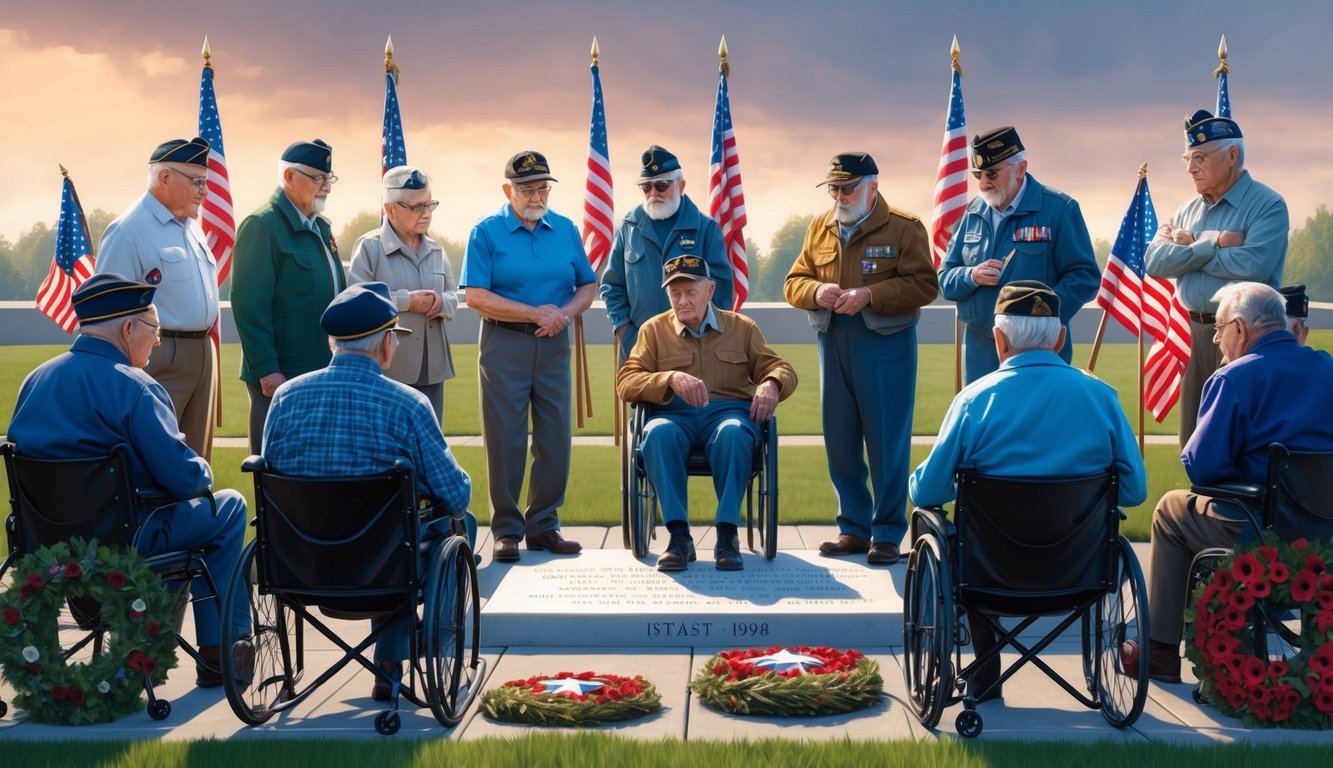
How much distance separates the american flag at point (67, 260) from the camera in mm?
12391

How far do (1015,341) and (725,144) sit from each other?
20.7 feet

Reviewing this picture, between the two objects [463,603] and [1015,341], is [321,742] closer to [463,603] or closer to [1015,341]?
[463,603]

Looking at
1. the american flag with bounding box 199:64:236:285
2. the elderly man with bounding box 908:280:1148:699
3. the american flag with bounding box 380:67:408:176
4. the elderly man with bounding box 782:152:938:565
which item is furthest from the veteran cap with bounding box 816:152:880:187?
the american flag with bounding box 199:64:236:285

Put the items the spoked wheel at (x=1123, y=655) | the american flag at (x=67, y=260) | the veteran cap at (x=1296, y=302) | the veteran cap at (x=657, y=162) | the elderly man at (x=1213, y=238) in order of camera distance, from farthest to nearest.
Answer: the american flag at (x=67, y=260), the veteran cap at (x=657, y=162), the elderly man at (x=1213, y=238), the veteran cap at (x=1296, y=302), the spoked wheel at (x=1123, y=655)

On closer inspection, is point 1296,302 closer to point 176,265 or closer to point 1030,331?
point 1030,331

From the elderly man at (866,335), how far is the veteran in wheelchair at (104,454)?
3139 millimetres

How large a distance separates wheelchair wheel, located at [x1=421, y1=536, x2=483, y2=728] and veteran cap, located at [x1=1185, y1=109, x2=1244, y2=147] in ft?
14.5

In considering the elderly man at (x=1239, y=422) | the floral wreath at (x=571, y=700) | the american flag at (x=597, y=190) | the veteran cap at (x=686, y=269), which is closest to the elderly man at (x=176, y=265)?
the veteran cap at (x=686, y=269)

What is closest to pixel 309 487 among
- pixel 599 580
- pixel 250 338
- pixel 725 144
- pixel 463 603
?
pixel 463 603

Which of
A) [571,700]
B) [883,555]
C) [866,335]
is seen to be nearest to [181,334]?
[571,700]

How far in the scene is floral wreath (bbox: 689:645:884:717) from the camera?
4242 millimetres

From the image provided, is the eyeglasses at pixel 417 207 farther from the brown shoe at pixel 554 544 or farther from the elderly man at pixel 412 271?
the brown shoe at pixel 554 544

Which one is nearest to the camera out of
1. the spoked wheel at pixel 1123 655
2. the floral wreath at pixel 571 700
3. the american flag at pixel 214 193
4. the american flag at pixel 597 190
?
the spoked wheel at pixel 1123 655

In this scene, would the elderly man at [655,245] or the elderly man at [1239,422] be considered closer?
the elderly man at [1239,422]
